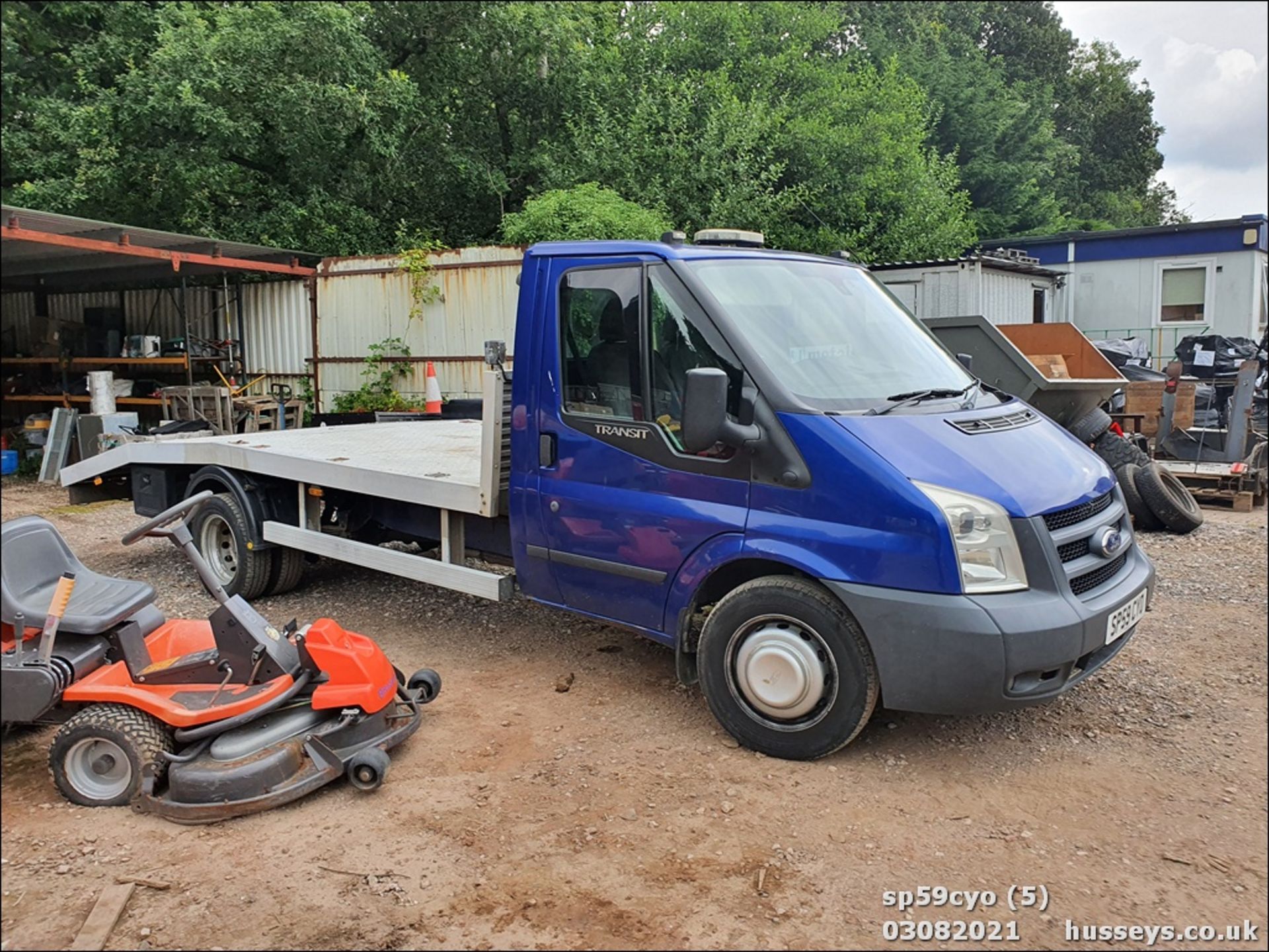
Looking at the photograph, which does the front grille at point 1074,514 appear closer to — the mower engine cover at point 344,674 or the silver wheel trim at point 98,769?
the mower engine cover at point 344,674

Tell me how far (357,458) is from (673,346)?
283 cm

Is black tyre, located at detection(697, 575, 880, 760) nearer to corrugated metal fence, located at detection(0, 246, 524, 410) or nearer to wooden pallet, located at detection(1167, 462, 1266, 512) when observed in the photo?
wooden pallet, located at detection(1167, 462, 1266, 512)

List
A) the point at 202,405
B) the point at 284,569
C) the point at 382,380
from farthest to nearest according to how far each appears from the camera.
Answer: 1. the point at 382,380
2. the point at 202,405
3. the point at 284,569

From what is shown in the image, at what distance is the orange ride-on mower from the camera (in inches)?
146

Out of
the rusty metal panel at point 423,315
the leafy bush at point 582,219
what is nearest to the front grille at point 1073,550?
the leafy bush at point 582,219

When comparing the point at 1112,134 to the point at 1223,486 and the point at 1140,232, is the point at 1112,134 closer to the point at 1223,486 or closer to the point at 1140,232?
the point at 1140,232

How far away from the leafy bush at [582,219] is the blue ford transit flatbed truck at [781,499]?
808cm

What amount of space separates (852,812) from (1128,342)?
1496 cm

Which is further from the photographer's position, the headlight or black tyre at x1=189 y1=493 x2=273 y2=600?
black tyre at x1=189 y1=493 x2=273 y2=600

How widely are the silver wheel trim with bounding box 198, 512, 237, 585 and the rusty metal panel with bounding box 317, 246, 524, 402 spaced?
6.98m

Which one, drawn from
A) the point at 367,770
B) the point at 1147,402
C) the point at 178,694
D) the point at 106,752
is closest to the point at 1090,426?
the point at 1147,402

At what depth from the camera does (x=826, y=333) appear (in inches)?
182

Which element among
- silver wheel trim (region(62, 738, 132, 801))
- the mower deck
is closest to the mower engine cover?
the mower deck

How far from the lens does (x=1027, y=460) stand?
4.13 m
